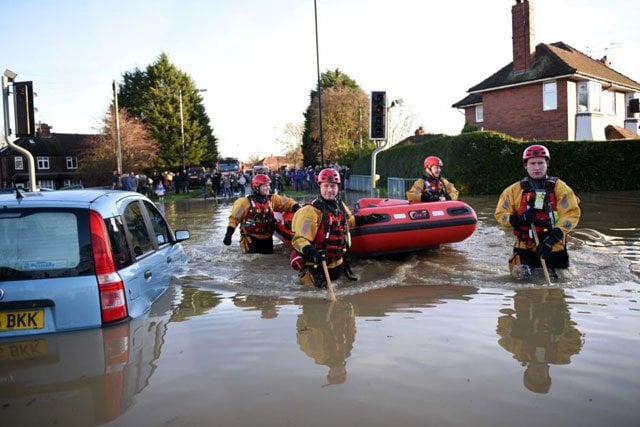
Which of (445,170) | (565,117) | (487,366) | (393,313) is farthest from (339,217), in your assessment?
(565,117)

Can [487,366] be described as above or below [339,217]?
below

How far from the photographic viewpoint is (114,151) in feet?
139

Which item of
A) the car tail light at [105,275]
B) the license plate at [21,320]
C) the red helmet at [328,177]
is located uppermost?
the red helmet at [328,177]

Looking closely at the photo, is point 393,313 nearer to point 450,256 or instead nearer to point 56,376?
point 56,376

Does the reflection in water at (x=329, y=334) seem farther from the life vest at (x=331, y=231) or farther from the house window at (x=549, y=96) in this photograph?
the house window at (x=549, y=96)

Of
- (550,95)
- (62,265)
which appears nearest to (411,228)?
(62,265)

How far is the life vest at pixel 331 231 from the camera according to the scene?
252 inches

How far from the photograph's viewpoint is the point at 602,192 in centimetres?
2303

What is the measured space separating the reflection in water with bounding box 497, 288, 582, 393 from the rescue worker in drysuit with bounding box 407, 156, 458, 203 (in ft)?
13.7

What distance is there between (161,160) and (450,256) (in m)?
47.7

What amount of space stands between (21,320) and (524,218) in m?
5.00

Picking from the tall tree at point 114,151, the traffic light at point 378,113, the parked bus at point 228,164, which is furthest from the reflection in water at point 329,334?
the tall tree at point 114,151

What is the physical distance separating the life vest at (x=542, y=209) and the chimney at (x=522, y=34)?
26919mm

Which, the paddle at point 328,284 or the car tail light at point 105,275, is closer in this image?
the car tail light at point 105,275
